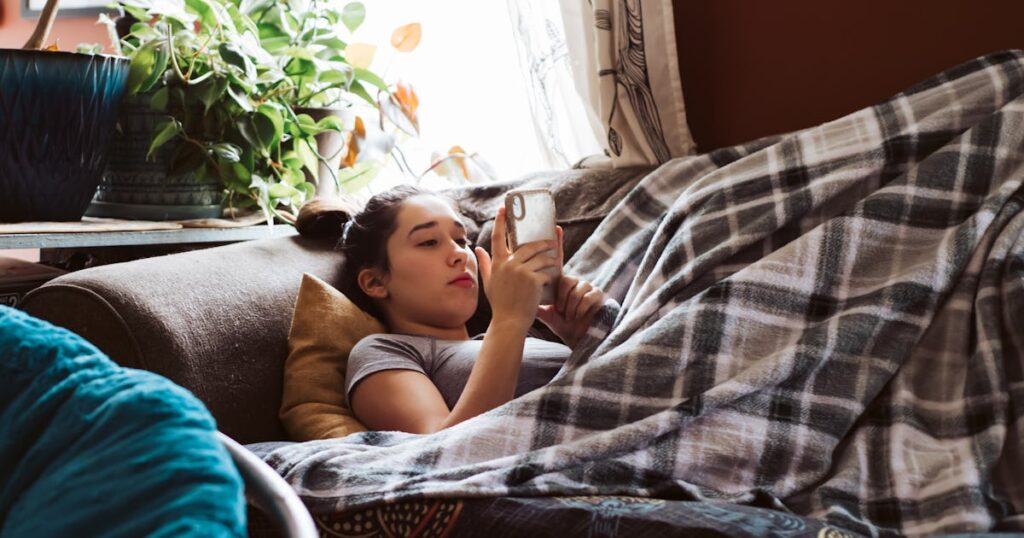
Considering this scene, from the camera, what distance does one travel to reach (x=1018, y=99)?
4.54 feet

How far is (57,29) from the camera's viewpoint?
9.82 ft

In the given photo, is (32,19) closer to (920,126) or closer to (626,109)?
(626,109)

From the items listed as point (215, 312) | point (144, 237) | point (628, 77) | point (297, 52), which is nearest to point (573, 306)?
point (215, 312)

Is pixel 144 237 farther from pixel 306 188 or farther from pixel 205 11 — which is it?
pixel 205 11

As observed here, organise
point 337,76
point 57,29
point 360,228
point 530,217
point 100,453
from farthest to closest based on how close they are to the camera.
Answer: point 57,29
point 337,76
point 360,228
point 530,217
point 100,453

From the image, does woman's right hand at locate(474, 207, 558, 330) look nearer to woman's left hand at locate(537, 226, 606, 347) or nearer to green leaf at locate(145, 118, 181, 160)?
woman's left hand at locate(537, 226, 606, 347)

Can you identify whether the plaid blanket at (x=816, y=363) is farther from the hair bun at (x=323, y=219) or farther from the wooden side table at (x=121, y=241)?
the wooden side table at (x=121, y=241)

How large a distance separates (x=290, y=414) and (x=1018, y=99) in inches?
43.1

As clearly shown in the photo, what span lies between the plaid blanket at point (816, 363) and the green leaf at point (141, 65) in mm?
958

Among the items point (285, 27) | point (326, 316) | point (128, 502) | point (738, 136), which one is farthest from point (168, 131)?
point (128, 502)

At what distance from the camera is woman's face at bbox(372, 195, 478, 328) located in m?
1.62

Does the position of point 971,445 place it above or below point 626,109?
below

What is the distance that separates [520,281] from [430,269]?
270 mm

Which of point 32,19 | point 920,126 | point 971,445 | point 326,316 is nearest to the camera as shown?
point 971,445
